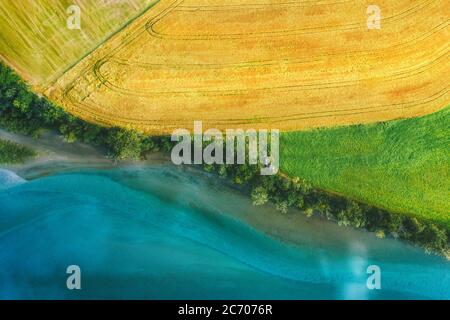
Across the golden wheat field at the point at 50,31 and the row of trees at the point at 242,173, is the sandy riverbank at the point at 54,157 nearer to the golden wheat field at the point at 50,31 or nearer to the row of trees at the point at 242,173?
the row of trees at the point at 242,173

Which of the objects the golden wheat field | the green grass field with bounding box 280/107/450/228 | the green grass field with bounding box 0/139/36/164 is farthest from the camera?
the green grass field with bounding box 280/107/450/228

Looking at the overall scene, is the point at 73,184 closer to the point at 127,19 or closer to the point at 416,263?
the point at 127,19

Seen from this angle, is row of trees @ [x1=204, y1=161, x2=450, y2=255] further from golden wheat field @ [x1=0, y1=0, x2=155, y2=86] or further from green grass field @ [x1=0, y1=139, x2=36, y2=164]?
green grass field @ [x1=0, y1=139, x2=36, y2=164]

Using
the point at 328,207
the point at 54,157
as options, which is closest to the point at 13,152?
the point at 54,157

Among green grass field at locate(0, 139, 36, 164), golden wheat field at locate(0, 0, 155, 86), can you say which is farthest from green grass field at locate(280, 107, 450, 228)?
green grass field at locate(0, 139, 36, 164)

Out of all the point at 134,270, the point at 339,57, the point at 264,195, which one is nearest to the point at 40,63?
the point at 134,270

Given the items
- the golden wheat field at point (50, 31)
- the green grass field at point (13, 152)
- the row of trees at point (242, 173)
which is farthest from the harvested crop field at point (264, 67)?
the green grass field at point (13, 152)
